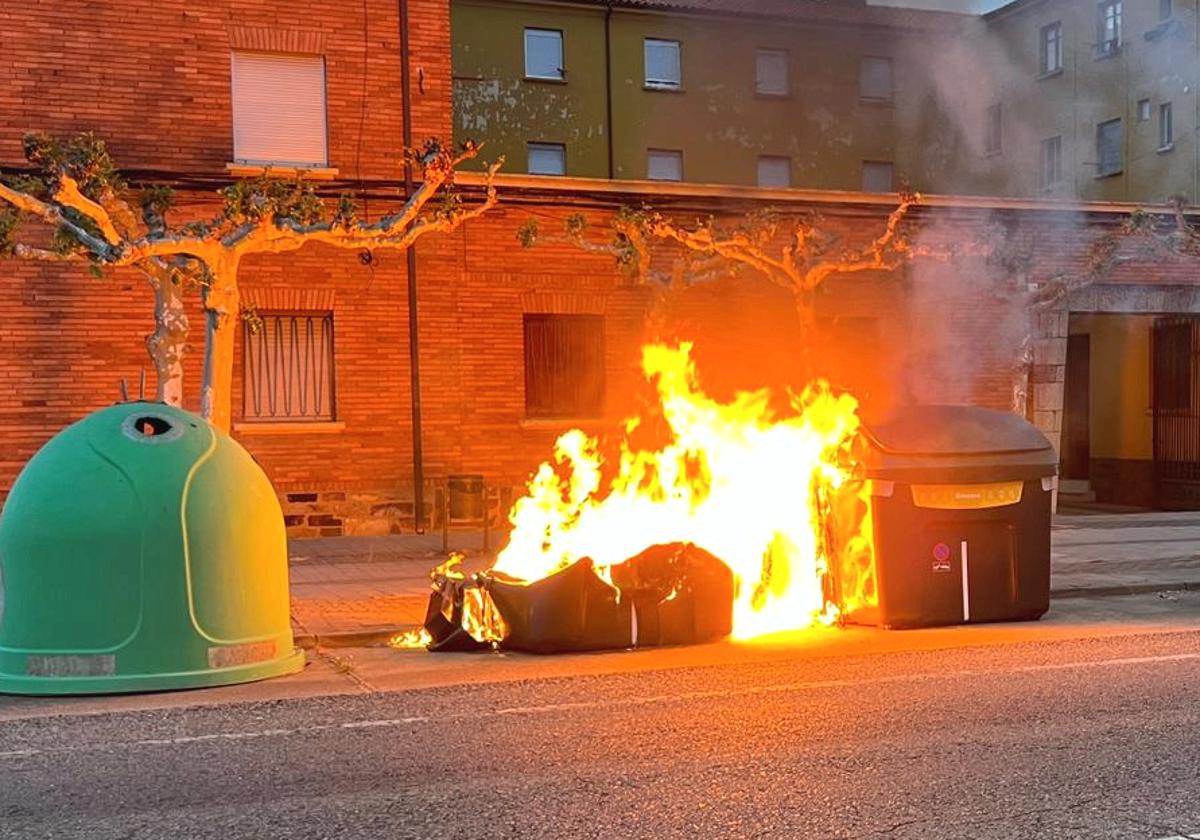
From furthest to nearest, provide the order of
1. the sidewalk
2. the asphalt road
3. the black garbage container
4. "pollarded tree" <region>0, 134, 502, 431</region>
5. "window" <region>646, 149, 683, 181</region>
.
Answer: "window" <region>646, 149, 683, 181</region>
"pollarded tree" <region>0, 134, 502, 431</region>
the sidewalk
the black garbage container
the asphalt road

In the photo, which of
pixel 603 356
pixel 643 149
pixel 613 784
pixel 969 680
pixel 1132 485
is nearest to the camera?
pixel 613 784

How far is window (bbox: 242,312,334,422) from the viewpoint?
13195 mm

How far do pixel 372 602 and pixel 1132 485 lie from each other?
1389cm

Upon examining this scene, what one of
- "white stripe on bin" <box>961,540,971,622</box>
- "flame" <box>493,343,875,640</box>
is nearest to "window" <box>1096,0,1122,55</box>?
"flame" <box>493,343,875,640</box>

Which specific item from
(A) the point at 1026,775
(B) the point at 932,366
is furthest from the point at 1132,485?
(A) the point at 1026,775

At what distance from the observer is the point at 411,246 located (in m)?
13.5

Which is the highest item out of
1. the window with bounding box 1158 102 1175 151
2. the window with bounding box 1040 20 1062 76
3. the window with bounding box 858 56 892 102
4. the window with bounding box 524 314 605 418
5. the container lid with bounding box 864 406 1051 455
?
the window with bounding box 858 56 892 102

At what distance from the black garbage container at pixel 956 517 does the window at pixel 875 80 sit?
23.8m

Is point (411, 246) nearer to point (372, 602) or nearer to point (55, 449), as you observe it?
point (372, 602)

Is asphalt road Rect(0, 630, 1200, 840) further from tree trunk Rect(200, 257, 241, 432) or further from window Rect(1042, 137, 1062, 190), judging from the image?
window Rect(1042, 137, 1062, 190)

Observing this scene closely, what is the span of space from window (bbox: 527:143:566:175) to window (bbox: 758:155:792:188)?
4848 millimetres

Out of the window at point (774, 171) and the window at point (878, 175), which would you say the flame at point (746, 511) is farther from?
the window at point (878, 175)

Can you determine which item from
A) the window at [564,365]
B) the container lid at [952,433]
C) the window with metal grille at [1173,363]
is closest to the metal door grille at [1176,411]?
the window with metal grille at [1173,363]

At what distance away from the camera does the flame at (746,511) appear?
7941mm
